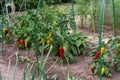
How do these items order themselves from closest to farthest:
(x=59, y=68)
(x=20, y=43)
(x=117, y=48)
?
(x=117, y=48), (x=59, y=68), (x=20, y=43)

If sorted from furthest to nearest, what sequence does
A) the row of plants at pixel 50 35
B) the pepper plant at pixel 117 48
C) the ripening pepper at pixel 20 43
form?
1. the ripening pepper at pixel 20 43
2. the row of plants at pixel 50 35
3. the pepper plant at pixel 117 48

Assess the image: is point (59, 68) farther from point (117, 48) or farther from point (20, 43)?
point (20, 43)

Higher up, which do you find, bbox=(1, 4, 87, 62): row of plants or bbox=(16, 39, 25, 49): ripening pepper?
bbox=(1, 4, 87, 62): row of plants

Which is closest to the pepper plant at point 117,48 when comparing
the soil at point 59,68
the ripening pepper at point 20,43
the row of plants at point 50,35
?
the soil at point 59,68

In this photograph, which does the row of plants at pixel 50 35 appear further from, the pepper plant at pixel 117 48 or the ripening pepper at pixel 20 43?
the pepper plant at pixel 117 48

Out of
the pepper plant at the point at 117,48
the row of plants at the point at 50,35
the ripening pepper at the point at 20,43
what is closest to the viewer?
the pepper plant at the point at 117,48

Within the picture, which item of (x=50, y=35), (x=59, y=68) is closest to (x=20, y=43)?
(x=50, y=35)

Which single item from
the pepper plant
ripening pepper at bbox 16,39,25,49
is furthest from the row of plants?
the pepper plant

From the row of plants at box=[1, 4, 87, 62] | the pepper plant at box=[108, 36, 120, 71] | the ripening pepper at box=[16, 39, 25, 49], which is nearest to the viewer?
the pepper plant at box=[108, 36, 120, 71]

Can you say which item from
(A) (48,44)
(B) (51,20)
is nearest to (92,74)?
(A) (48,44)

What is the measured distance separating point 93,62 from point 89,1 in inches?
118

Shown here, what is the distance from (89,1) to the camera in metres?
6.27

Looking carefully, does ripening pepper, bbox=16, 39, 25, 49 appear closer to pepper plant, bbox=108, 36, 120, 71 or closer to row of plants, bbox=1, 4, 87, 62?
row of plants, bbox=1, 4, 87, 62

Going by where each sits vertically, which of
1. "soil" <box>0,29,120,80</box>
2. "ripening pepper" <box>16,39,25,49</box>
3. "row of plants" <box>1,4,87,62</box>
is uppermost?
"row of plants" <box>1,4,87,62</box>
